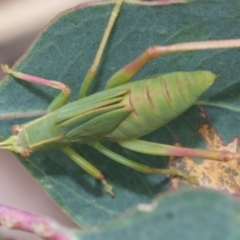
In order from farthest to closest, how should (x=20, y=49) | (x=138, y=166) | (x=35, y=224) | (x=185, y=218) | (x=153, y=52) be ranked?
1. (x=20, y=49)
2. (x=138, y=166)
3. (x=153, y=52)
4. (x=35, y=224)
5. (x=185, y=218)

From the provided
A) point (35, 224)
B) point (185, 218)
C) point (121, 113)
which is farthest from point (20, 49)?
point (185, 218)

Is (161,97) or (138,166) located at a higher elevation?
(161,97)

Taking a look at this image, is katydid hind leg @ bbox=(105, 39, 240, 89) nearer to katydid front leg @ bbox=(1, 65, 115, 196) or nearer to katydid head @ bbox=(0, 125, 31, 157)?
katydid front leg @ bbox=(1, 65, 115, 196)

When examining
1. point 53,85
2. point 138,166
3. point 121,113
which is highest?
point 53,85

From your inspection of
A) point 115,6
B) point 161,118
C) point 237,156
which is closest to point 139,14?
point 115,6

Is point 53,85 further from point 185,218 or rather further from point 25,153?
point 185,218

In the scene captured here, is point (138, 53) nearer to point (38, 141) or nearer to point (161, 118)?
point (161, 118)

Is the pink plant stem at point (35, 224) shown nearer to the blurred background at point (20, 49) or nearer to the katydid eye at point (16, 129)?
the katydid eye at point (16, 129)

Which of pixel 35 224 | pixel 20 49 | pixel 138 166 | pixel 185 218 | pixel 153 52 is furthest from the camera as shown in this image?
pixel 20 49

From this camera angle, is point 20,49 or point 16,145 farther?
point 20,49
